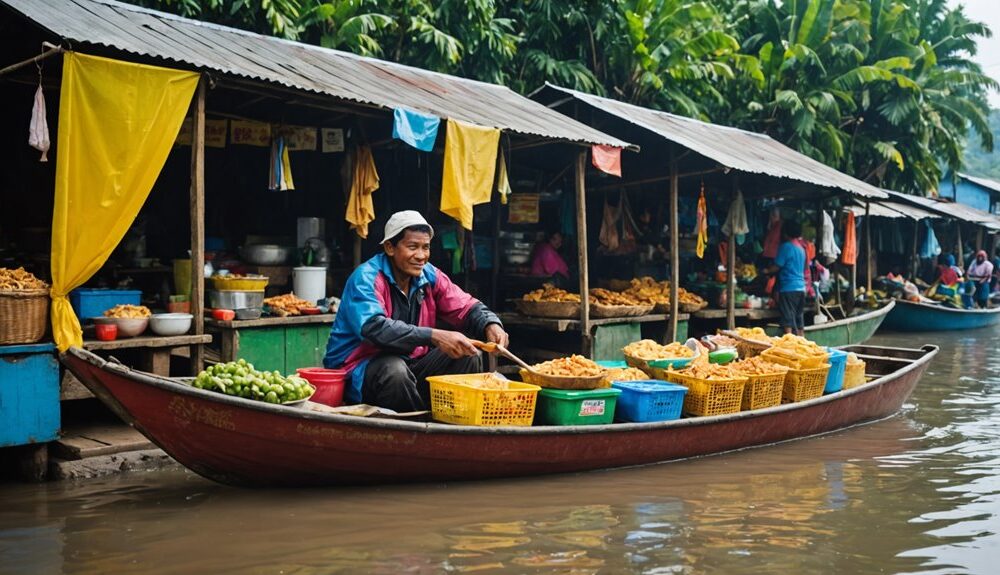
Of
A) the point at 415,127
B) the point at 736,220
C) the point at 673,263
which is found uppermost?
the point at 415,127

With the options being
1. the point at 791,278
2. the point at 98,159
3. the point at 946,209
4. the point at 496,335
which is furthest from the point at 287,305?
the point at 946,209

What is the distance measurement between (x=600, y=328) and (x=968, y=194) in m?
25.4

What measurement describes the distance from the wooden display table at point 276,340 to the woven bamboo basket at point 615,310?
3.34 meters

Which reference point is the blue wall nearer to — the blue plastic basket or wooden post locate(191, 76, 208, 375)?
the blue plastic basket

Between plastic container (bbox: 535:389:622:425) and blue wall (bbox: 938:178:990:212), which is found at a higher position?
blue wall (bbox: 938:178:990:212)

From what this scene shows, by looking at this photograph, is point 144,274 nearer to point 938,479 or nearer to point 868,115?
point 938,479

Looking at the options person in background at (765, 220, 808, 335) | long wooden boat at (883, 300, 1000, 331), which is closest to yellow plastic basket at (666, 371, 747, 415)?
person in background at (765, 220, 808, 335)

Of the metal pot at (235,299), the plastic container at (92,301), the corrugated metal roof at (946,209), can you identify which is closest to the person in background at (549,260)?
the metal pot at (235,299)

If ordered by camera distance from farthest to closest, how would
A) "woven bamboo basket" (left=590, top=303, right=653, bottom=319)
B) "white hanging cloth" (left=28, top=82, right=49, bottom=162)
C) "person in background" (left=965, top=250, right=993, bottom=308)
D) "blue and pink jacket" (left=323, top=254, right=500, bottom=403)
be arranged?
"person in background" (left=965, top=250, right=993, bottom=308)
"woven bamboo basket" (left=590, top=303, right=653, bottom=319)
"white hanging cloth" (left=28, top=82, right=49, bottom=162)
"blue and pink jacket" (left=323, top=254, right=500, bottom=403)

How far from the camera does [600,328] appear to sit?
945cm

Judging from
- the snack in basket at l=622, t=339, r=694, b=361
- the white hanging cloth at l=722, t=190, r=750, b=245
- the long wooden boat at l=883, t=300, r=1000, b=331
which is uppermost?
the white hanging cloth at l=722, t=190, r=750, b=245

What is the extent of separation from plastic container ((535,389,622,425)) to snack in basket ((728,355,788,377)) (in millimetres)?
1310

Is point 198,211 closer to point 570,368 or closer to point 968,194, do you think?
point 570,368

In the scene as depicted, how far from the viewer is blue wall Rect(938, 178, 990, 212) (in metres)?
28.9
